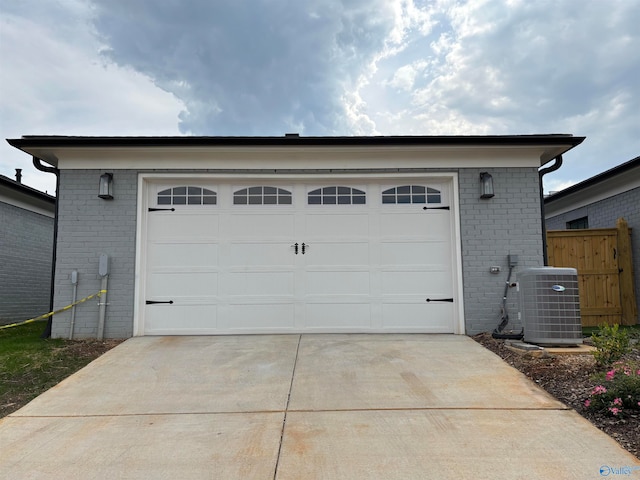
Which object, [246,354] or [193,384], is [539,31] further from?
[193,384]

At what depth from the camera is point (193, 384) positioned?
3920mm

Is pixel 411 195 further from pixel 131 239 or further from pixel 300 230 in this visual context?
pixel 131 239

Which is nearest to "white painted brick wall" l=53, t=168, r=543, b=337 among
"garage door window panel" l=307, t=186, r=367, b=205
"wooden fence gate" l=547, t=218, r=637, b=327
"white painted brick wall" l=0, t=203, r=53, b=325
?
"garage door window panel" l=307, t=186, r=367, b=205

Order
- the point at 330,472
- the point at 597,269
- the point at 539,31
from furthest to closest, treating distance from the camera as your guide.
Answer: the point at 539,31
the point at 597,269
the point at 330,472

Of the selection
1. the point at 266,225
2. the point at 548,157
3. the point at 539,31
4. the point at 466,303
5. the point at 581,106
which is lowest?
the point at 466,303

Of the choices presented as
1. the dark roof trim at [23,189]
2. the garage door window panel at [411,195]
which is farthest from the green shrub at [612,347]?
the dark roof trim at [23,189]

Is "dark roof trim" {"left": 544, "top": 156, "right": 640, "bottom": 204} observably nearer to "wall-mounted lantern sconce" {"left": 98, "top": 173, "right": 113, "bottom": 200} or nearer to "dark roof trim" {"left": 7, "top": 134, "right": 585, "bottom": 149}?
"dark roof trim" {"left": 7, "top": 134, "right": 585, "bottom": 149}

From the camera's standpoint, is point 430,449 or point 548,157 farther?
point 548,157

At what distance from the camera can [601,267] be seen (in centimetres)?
723

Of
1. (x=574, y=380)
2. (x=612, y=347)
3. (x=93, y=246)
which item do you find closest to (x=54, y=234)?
(x=93, y=246)

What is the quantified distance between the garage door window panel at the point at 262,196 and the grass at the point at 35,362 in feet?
9.24

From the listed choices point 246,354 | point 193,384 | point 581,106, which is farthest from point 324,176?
point 581,106

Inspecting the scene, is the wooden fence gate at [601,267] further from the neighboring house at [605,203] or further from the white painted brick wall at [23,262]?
the white painted brick wall at [23,262]

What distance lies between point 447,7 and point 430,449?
763 cm
